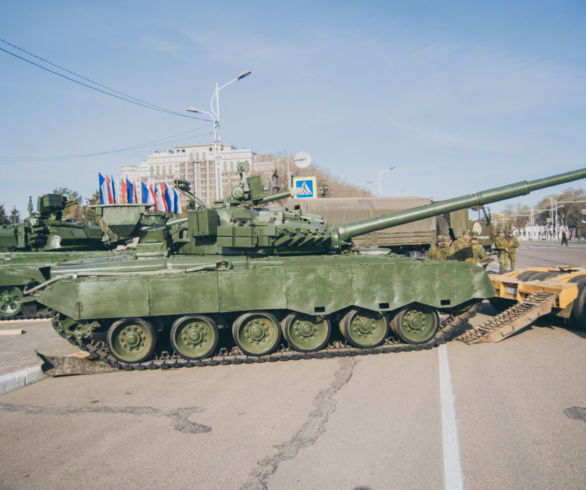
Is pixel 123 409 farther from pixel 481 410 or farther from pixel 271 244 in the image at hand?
pixel 481 410

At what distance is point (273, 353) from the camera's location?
7742 mm

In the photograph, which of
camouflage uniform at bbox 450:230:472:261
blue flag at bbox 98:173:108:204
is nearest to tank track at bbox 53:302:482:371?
camouflage uniform at bbox 450:230:472:261

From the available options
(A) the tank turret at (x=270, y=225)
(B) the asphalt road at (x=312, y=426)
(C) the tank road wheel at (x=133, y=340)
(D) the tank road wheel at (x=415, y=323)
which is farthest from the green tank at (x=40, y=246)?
(D) the tank road wheel at (x=415, y=323)

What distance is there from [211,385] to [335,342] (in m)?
2.50

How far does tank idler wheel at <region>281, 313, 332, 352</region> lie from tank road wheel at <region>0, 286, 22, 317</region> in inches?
364

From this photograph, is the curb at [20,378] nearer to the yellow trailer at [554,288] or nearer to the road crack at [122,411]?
the road crack at [122,411]

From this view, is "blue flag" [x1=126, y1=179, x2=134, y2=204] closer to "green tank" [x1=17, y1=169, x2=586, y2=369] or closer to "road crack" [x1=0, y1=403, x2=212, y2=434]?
"green tank" [x1=17, y1=169, x2=586, y2=369]

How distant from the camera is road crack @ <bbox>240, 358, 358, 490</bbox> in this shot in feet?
12.8

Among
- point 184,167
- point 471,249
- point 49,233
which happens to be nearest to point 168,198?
point 49,233

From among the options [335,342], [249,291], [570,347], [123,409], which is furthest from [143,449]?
[570,347]

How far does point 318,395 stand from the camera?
19.4 feet

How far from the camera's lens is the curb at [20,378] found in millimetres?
6645

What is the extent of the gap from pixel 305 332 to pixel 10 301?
32.2ft

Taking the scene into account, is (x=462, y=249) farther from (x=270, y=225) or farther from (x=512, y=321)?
(x=270, y=225)
